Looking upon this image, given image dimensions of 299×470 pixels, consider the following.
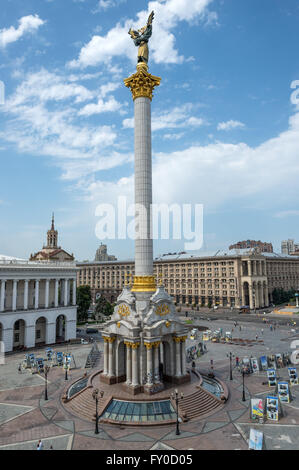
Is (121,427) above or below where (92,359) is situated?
above

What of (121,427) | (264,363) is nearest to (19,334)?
(121,427)

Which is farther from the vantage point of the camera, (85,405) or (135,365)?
(135,365)

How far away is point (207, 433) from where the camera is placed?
2628 cm

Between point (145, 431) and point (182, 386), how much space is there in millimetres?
8689

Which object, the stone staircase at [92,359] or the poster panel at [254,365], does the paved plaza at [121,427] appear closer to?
the poster panel at [254,365]

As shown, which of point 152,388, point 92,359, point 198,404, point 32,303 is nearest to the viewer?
point 198,404

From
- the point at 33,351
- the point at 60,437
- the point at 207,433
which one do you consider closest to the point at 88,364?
the point at 33,351

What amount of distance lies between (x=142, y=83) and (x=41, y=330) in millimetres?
49619

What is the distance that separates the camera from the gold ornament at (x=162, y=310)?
35.7 metres

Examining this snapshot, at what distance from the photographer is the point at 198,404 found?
31.1 meters

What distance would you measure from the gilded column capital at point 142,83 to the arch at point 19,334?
45460 millimetres

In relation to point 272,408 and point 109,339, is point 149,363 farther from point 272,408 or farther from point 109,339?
point 272,408

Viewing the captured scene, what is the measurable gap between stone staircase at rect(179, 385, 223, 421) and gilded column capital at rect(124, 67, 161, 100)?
1333 inches
